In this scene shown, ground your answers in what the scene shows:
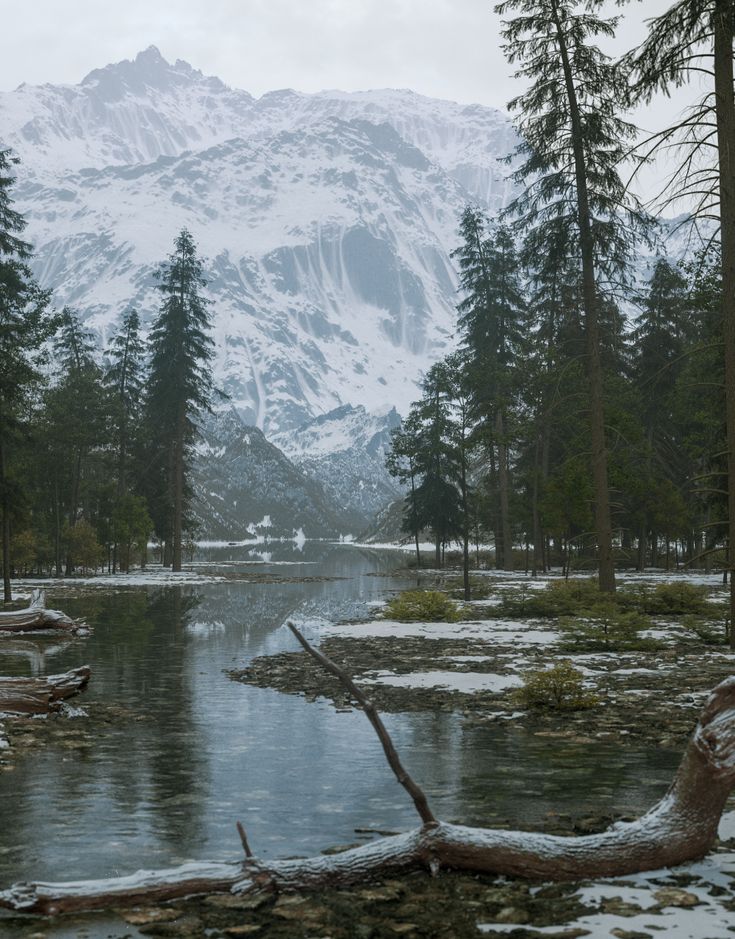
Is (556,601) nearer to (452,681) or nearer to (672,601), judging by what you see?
(672,601)

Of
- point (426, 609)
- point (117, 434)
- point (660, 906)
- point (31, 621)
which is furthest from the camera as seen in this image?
point (117, 434)

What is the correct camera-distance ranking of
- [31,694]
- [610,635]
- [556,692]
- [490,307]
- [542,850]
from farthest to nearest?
[490,307] < [610,635] < [31,694] < [556,692] < [542,850]

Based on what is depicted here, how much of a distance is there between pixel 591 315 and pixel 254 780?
52.7 feet

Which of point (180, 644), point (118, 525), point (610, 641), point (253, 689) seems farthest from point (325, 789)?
point (118, 525)

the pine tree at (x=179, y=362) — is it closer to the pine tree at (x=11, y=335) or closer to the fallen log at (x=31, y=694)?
the pine tree at (x=11, y=335)

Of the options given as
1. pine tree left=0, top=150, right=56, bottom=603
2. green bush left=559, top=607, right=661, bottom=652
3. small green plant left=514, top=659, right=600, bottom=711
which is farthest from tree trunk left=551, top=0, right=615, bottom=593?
pine tree left=0, top=150, right=56, bottom=603

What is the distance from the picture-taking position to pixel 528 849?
192 inches

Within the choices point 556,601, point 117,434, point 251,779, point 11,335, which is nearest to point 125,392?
point 117,434

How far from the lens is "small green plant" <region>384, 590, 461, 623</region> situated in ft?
72.3

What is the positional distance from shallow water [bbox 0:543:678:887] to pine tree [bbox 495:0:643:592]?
11664 mm

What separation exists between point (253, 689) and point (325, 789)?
222 inches

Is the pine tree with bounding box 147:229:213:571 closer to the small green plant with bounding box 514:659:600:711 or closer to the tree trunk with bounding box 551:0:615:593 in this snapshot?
the tree trunk with bounding box 551:0:615:593

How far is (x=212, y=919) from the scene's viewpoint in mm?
4488

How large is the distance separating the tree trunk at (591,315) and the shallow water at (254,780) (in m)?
10.6
